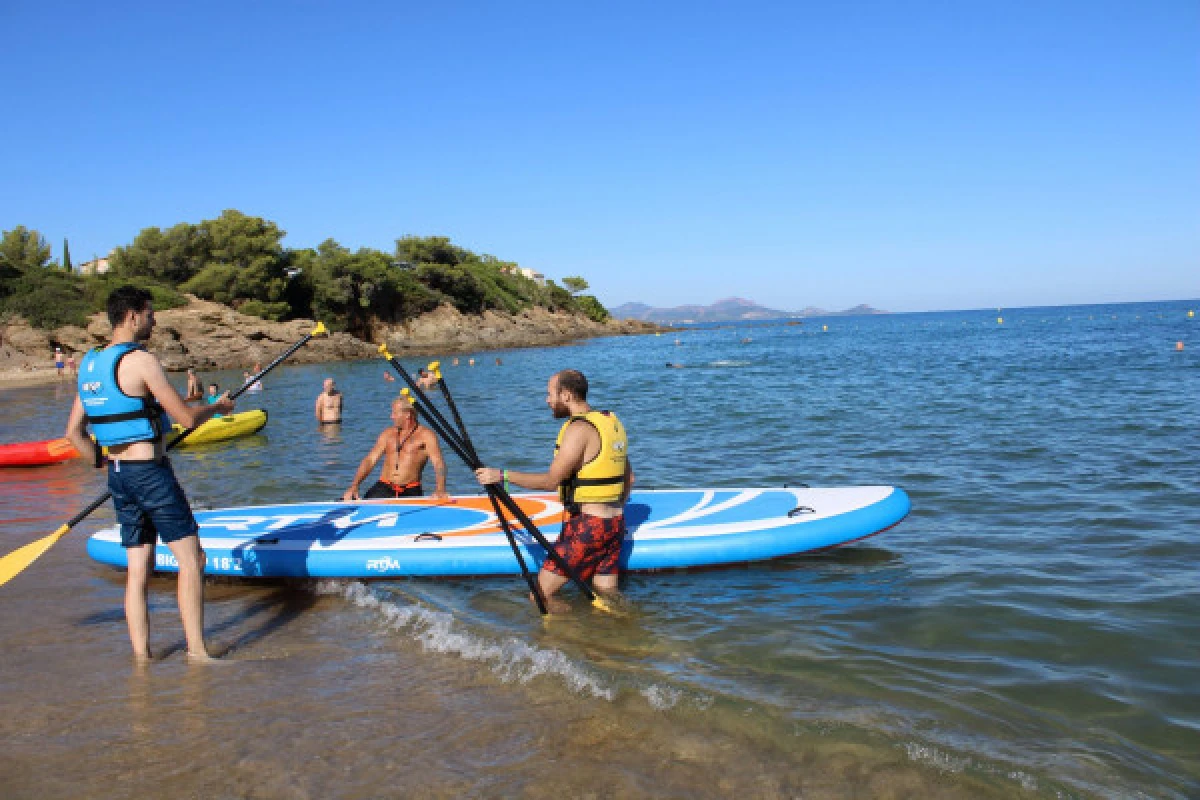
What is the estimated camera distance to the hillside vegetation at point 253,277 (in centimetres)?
3812

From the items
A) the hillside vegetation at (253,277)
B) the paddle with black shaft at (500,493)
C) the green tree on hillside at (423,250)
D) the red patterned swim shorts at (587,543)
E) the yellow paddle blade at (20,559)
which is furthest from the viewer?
the green tree on hillside at (423,250)

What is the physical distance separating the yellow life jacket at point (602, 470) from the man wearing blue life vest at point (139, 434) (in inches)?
81.8

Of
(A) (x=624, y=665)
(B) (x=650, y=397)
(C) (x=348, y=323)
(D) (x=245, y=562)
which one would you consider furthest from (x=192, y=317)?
(A) (x=624, y=665)

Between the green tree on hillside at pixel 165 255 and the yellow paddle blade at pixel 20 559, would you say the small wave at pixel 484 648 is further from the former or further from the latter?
the green tree on hillside at pixel 165 255

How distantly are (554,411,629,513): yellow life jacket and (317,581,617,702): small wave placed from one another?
37.8 inches

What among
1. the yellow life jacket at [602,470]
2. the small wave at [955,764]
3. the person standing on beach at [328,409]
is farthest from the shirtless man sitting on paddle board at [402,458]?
the person standing on beach at [328,409]

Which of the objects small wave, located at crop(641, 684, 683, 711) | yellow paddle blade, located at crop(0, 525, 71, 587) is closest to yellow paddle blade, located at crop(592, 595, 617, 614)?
small wave, located at crop(641, 684, 683, 711)

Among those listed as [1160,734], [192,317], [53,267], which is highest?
[53,267]

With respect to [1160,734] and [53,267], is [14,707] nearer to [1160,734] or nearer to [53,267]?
[1160,734]

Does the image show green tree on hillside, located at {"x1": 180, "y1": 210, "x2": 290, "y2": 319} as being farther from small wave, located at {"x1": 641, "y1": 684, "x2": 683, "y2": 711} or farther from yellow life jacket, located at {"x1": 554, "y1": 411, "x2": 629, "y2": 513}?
small wave, located at {"x1": 641, "y1": 684, "x2": 683, "y2": 711}

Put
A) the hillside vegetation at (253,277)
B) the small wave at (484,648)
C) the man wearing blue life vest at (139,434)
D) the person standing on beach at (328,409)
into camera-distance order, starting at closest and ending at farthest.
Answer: the man wearing blue life vest at (139,434), the small wave at (484,648), the person standing on beach at (328,409), the hillside vegetation at (253,277)

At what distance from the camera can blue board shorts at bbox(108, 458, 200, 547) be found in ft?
13.4

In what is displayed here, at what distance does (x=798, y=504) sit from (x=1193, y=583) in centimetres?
268

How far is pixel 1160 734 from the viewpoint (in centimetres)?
367
